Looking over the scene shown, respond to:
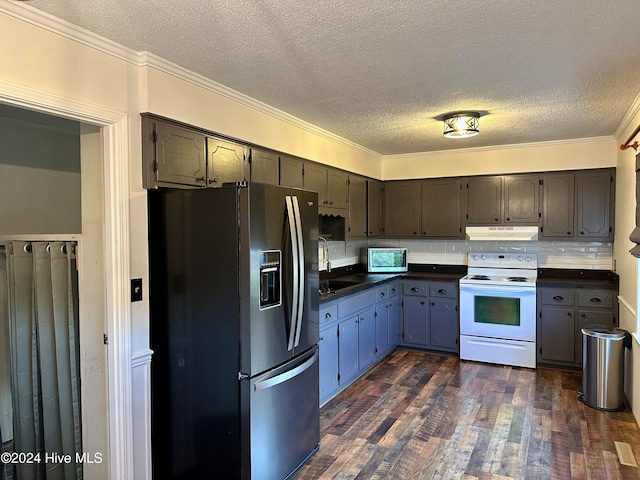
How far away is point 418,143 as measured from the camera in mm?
4879

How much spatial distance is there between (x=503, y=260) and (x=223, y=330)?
3.97 metres

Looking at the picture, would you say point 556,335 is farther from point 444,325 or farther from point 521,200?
point 521,200

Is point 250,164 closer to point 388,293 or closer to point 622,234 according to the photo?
point 388,293

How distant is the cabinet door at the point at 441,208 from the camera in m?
5.32

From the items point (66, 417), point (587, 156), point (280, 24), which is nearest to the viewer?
point (280, 24)

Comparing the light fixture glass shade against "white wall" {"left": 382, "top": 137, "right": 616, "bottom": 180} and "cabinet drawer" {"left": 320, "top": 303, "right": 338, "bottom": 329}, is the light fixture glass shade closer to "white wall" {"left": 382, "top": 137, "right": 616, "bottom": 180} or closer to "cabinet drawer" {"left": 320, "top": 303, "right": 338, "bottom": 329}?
"white wall" {"left": 382, "top": 137, "right": 616, "bottom": 180}

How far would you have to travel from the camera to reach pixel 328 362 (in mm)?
3656

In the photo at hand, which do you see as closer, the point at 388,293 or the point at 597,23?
the point at 597,23

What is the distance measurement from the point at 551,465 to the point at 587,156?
3.32 meters

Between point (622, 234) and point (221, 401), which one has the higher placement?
point (622, 234)

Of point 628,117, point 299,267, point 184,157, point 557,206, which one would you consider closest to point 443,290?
point 557,206

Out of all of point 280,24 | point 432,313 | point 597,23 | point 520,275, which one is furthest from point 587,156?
point 280,24

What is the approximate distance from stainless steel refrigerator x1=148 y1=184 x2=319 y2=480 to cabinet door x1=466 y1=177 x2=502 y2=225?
3.30 metres

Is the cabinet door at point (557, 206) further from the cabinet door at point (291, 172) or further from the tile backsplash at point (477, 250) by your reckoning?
the cabinet door at point (291, 172)
